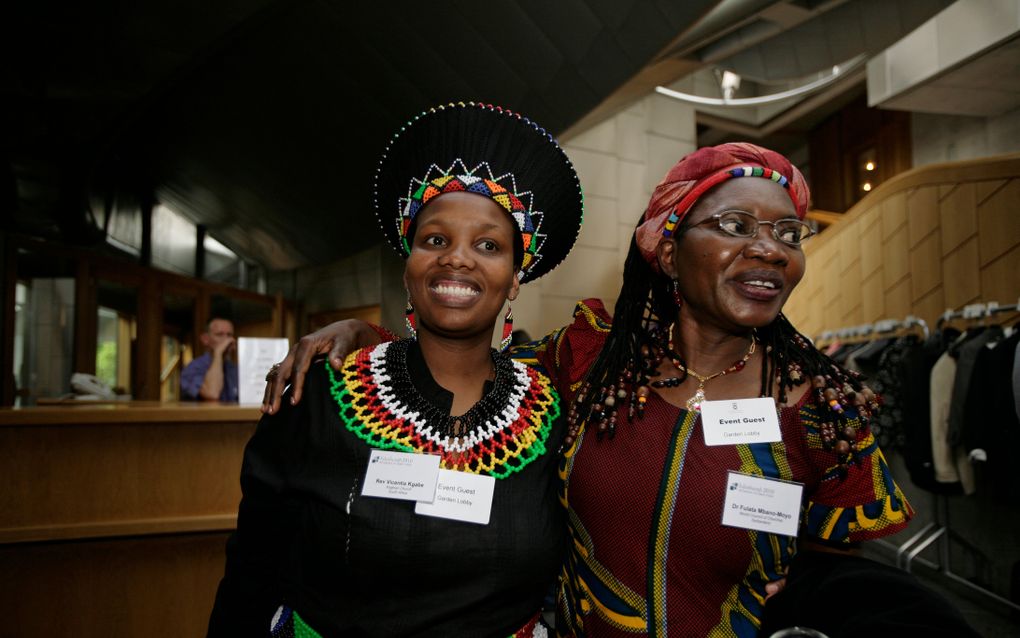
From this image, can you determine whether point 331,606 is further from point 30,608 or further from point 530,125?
point 30,608

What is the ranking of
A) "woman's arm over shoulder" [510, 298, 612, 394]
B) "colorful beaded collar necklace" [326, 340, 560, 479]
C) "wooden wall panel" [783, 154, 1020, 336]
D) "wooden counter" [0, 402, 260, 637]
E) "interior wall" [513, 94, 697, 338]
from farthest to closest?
"interior wall" [513, 94, 697, 338]
"wooden wall panel" [783, 154, 1020, 336]
"wooden counter" [0, 402, 260, 637]
"woman's arm over shoulder" [510, 298, 612, 394]
"colorful beaded collar necklace" [326, 340, 560, 479]

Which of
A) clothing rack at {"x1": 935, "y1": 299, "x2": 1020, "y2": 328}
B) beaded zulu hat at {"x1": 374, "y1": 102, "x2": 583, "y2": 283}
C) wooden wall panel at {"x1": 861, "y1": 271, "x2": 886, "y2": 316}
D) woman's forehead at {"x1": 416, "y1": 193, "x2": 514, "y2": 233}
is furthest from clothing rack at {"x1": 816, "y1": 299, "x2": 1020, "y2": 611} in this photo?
woman's forehead at {"x1": 416, "y1": 193, "x2": 514, "y2": 233}

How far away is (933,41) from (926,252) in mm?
2619

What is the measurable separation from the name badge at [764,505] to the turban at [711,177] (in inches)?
21.8

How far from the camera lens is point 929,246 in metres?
5.22

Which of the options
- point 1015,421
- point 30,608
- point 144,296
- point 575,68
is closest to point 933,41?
point 575,68

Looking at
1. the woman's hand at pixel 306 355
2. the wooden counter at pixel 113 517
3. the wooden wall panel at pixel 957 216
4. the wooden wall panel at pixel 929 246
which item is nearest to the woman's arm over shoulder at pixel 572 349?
the woman's hand at pixel 306 355

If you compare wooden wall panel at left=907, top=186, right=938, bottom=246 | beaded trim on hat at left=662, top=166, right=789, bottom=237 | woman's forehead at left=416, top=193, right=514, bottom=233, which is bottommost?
woman's forehead at left=416, top=193, right=514, bottom=233

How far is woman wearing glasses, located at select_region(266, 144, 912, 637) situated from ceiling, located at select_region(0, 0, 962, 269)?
369 centimetres

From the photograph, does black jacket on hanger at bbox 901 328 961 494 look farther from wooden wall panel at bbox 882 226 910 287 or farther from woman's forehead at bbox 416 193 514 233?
woman's forehead at bbox 416 193 514 233

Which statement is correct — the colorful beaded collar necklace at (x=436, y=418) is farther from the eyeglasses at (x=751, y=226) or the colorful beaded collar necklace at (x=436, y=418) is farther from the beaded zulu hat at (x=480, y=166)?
the eyeglasses at (x=751, y=226)

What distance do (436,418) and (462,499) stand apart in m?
0.19

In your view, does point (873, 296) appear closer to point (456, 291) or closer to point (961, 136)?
→ point (961, 136)

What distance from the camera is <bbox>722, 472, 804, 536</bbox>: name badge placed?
1.17 metres
